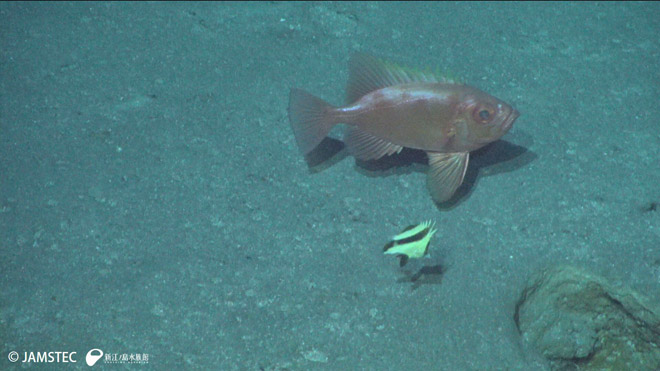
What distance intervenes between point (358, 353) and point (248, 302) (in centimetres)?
77

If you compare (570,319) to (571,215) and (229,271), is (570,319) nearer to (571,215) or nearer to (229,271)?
(571,215)

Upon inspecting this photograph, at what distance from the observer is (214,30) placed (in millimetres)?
5395

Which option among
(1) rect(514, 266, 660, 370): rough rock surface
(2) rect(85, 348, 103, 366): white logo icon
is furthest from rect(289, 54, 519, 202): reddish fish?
(2) rect(85, 348, 103, 366): white logo icon

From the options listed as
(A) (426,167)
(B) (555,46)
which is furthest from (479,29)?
(A) (426,167)

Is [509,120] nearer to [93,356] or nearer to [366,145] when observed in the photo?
[366,145]

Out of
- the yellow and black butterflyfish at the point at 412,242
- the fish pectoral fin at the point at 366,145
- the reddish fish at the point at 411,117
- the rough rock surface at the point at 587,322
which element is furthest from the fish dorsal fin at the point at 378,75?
the rough rock surface at the point at 587,322

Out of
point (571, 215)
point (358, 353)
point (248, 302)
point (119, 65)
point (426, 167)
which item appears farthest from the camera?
point (119, 65)

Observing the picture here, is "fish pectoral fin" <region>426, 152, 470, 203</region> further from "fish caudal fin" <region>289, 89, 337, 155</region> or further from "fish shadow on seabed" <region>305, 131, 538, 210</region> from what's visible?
"fish caudal fin" <region>289, 89, 337, 155</region>

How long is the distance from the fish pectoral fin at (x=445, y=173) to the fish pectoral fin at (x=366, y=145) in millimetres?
289

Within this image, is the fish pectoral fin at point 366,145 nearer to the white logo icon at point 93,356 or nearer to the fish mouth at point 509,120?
the fish mouth at point 509,120

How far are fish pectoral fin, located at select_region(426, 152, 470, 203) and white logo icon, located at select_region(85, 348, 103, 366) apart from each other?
2.38 m

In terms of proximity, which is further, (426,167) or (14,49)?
(14,49)

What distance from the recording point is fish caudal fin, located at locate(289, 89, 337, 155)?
11.8 ft

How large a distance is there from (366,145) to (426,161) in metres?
0.61
